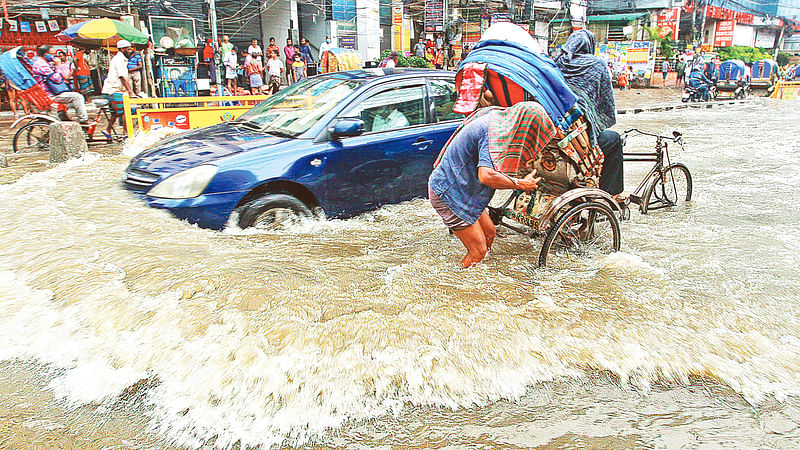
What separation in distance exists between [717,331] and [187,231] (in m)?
3.90

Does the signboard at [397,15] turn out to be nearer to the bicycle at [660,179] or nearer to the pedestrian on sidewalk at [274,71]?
the pedestrian on sidewalk at [274,71]

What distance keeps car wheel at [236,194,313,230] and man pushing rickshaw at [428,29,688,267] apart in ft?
4.64

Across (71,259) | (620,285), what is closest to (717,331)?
(620,285)

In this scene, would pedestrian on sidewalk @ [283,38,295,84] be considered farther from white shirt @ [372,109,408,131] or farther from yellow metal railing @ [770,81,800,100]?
yellow metal railing @ [770,81,800,100]

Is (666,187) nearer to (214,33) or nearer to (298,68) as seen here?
(298,68)

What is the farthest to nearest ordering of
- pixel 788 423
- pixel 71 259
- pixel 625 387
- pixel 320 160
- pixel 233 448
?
pixel 320 160 → pixel 71 259 → pixel 625 387 → pixel 788 423 → pixel 233 448

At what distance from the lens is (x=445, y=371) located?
3.04 m

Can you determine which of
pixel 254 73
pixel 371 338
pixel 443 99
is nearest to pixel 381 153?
pixel 443 99

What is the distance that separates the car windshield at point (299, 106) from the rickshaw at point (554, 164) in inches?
64.2

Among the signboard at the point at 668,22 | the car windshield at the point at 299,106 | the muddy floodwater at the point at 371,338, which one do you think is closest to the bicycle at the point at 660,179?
the muddy floodwater at the point at 371,338

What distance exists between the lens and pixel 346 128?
4801 mm

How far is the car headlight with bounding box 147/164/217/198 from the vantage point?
14.3ft

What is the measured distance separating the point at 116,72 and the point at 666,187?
11.0 meters

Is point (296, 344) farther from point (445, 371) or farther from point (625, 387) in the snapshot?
point (625, 387)
